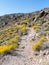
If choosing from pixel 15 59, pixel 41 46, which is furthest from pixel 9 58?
pixel 41 46

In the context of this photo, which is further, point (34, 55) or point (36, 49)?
point (36, 49)

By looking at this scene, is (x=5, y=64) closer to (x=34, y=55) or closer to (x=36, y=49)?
(x=34, y=55)

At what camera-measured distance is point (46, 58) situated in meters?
11.6

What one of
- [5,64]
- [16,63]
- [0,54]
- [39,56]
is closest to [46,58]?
[39,56]

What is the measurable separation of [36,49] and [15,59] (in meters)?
2.69

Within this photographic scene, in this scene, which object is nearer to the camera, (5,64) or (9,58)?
(5,64)

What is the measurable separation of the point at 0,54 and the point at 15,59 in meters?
1.71

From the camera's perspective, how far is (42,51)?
1337 cm

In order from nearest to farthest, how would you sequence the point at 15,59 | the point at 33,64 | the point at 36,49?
the point at 33,64
the point at 15,59
the point at 36,49

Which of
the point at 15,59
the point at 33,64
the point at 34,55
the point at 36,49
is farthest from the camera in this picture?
the point at 36,49

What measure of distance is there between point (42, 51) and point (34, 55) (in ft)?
2.87

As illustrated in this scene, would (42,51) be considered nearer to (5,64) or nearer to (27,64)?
(27,64)

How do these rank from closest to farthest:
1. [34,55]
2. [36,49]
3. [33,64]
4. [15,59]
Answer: [33,64] < [15,59] < [34,55] < [36,49]

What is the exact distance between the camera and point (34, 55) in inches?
513
